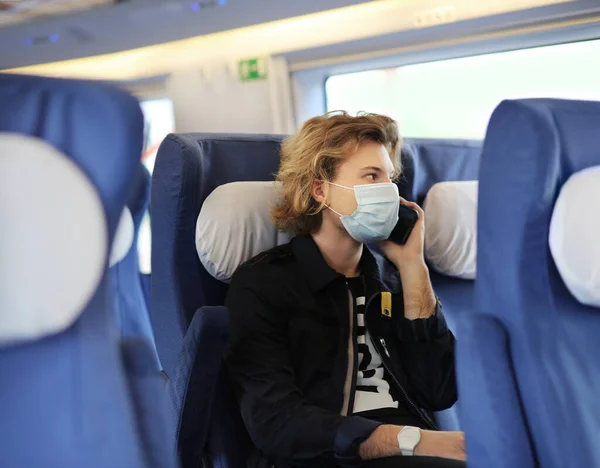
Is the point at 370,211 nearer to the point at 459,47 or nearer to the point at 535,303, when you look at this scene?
the point at 535,303

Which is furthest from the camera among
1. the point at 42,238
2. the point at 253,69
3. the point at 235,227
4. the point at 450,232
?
the point at 253,69

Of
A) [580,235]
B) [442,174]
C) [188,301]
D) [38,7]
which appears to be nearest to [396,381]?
[188,301]

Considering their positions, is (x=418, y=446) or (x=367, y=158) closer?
(x=418, y=446)

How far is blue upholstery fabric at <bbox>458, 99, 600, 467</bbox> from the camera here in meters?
0.94

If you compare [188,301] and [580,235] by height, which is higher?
Result: [580,235]

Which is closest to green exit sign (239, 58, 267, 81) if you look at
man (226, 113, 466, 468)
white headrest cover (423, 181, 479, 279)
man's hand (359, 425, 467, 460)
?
white headrest cover (423, 181, 479, 279)

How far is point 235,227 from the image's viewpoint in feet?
5.23

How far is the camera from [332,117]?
1.71 m

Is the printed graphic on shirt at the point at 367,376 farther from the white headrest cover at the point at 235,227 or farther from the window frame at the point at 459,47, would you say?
the window frame at the point at 459,47

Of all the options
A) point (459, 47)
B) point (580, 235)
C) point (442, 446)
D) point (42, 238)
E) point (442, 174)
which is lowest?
point (442, 446)

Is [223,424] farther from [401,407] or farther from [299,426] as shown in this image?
[401,407]

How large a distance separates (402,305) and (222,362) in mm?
535

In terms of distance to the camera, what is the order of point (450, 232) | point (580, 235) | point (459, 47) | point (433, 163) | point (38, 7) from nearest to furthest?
1. point (580, 235)
2. point (450, 232)
3. point (433, 163)
4. point (459, 47)
5. point (38, 7)

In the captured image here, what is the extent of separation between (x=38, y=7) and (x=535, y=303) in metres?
3.84
